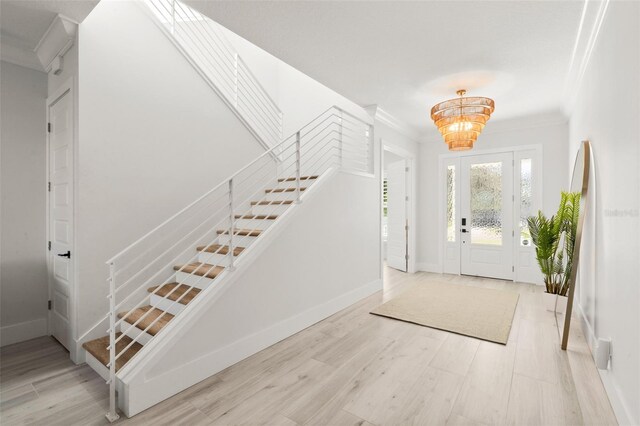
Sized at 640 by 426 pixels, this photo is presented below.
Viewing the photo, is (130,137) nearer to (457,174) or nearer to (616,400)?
(616,400)

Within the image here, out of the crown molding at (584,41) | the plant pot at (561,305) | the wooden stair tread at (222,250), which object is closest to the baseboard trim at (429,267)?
the plant pot at (561,305)

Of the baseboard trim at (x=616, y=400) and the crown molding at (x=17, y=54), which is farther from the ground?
the crown molding at (x=17, y=54)

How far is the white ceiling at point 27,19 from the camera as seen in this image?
7.41 ft

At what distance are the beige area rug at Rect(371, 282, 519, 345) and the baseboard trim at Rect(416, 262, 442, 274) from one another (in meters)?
1.15

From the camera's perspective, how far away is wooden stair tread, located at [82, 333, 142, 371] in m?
2.16

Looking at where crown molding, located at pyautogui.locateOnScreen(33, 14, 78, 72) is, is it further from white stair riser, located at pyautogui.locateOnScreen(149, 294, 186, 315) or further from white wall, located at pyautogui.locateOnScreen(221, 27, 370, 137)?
white wall, located at pyautogui.locateOnScreen(221, 27, 370, 137)

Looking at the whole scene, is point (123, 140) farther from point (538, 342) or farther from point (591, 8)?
point (538, 342)

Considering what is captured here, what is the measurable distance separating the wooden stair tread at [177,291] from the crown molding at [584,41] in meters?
3.71

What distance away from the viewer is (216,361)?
236 cm

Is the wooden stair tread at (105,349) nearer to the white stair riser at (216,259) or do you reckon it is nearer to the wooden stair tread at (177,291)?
the wooden stair tread at (177,291)

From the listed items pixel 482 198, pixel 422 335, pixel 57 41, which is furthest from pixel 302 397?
pixel 482 198

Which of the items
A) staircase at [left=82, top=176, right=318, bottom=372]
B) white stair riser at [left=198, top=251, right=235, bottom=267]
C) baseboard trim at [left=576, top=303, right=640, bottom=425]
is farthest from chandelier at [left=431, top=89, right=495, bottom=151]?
white stair riser at [left=198, top=251, right=235, bottom=267]

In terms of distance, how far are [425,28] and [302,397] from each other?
3.00 m

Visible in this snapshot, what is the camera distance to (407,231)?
→ 20.1 ft
